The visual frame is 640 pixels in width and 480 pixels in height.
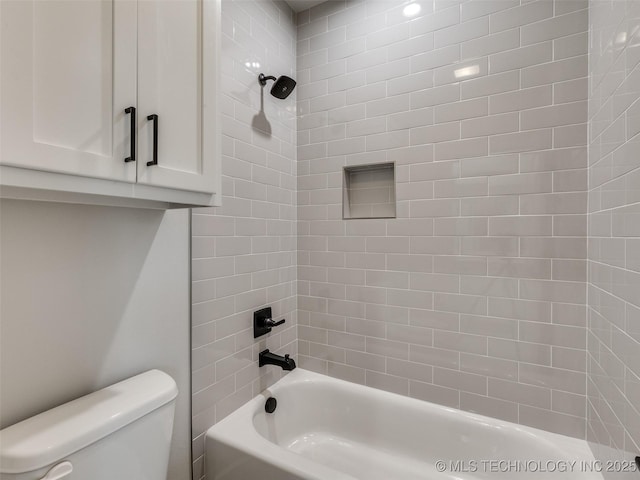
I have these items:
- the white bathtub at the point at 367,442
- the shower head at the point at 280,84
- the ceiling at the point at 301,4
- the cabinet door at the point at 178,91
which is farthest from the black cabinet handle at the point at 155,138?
the ceiling at the point at 301,4

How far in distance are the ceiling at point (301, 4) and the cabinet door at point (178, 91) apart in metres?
1.23

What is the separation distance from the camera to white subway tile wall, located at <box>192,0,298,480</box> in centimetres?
Result: 138

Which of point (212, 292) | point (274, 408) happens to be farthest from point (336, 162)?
point (274, 408)

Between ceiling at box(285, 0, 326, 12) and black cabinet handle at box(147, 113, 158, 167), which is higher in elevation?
ceiling at box(285, 0, 326, 12)

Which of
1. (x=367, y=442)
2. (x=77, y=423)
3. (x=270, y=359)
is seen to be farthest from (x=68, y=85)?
(x=367, y=442)

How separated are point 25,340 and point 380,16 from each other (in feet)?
7.05

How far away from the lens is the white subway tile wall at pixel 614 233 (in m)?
0.84

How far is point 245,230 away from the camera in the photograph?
1.61m

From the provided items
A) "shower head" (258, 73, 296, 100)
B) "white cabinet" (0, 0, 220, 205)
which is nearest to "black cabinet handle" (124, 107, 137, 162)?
"white cabinet" (0, 0, 220, 205)

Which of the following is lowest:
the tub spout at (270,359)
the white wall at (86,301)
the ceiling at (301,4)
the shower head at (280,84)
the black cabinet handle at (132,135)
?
the tub spout at (270,359)

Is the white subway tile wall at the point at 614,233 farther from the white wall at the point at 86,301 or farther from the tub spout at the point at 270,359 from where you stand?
the white wall at the point at 86,301

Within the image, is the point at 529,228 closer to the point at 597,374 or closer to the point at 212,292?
the point at 597,374

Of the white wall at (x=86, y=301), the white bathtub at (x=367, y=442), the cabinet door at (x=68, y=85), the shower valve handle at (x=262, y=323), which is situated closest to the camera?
the cabinet door at (x=68, y=85)

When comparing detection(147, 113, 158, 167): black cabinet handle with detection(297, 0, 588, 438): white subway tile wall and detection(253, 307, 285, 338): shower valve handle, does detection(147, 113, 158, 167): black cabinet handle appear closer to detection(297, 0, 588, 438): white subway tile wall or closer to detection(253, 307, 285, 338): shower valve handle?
detection(253, 307, 285, 338): shower valve handle
